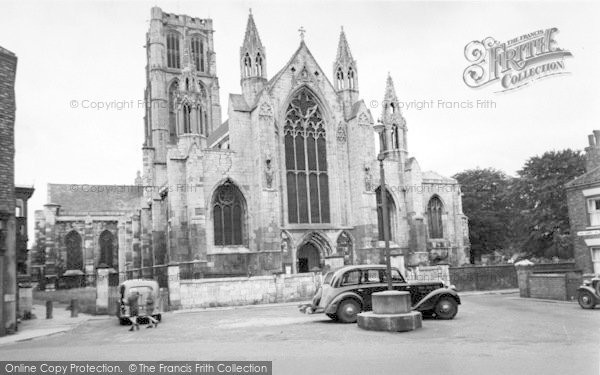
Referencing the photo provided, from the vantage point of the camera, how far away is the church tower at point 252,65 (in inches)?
1454

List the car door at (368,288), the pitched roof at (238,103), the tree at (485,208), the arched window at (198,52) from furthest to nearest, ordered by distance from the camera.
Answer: the arched window at (198,52) → the tree at (485,208) → the pitched roof at (238,103) → the car door at (368,288)

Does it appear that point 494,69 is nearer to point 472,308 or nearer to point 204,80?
point 472,308

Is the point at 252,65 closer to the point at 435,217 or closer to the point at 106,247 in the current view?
the point at 435,217

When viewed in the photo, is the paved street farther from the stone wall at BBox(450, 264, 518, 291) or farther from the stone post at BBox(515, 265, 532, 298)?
the stone wall at BBox(450, 264, 518, 291)

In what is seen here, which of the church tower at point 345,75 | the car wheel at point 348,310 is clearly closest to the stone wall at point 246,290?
the car wheel at point 348,310

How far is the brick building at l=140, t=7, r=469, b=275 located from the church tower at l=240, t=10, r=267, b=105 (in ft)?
0.21

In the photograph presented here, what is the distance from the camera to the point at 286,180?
3709 centimetres

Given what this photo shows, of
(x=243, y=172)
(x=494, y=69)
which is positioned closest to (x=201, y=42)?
(x=243, y=172)

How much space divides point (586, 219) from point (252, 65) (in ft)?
71.5

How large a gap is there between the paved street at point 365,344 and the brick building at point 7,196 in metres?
2.01

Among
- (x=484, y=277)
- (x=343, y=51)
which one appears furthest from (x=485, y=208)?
(x=343, y=51)

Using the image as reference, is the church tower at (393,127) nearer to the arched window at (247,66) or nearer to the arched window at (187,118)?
the arched window at (247,66)

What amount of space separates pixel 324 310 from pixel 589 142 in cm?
2147

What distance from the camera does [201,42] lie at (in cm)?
6912
